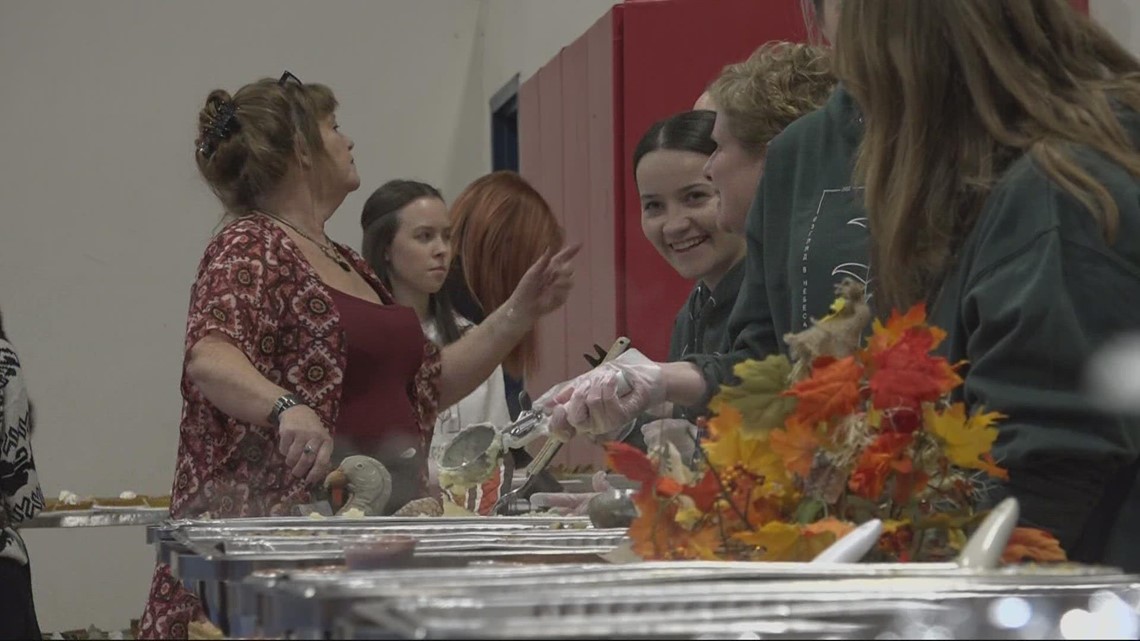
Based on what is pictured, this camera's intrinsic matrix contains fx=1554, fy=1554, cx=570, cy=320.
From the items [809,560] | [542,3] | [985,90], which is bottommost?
[809,560]

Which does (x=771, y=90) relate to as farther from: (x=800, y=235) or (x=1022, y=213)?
(x=1022, y=213)

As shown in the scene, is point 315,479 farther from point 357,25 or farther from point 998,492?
point 357,25

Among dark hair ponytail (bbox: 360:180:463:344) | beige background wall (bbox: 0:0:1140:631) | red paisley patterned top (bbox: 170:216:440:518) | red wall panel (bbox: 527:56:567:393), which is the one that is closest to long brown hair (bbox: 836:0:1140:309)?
red paisley patterned top (bbox: 170:216:440:518)

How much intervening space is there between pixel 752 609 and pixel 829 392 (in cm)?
25

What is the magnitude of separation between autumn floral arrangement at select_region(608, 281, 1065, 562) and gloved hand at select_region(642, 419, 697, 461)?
0.49ft

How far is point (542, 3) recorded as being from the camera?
5961 millimetres

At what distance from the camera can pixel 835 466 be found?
3.13ft

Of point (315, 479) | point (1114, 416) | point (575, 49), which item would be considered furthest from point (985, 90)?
point (575, 49)

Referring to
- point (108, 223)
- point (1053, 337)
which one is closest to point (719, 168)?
point (1053, 337)

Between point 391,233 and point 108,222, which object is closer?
point 391,233

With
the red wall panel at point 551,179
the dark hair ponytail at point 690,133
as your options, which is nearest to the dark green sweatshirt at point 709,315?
the dark hair ponytail at point 690,133

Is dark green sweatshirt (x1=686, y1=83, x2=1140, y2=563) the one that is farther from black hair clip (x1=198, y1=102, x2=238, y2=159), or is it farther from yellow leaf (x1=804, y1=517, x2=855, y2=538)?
black hair clip (x1=198, y1=102, x2=238, y2=159)

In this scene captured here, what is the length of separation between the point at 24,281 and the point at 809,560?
591 centimetres

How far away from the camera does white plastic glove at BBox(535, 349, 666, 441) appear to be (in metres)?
1.38
